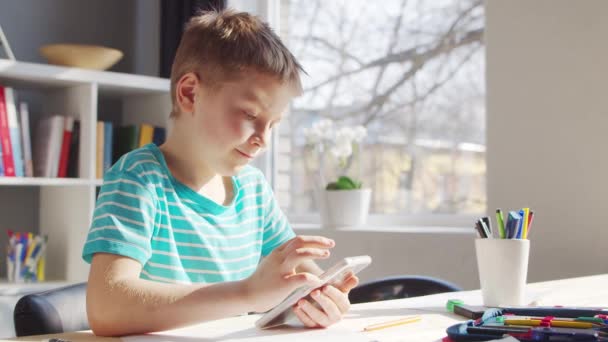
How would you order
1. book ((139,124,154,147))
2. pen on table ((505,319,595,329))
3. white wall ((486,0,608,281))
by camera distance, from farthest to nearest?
book ((139,124,154,147)) < white wall ((486,0,608,281)) < pen on table ((505,319,595,329))

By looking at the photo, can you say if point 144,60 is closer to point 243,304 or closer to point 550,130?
point 550,130

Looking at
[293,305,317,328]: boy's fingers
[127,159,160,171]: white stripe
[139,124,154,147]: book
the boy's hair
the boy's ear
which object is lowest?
[293,305,317,328]: boy's fingers

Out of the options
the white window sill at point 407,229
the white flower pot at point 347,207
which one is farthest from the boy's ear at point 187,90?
the white flower pot at point 347,207

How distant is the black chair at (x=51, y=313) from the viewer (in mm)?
1092

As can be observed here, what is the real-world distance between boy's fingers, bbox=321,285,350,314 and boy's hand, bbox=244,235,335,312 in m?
0.10

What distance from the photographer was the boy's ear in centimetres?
128

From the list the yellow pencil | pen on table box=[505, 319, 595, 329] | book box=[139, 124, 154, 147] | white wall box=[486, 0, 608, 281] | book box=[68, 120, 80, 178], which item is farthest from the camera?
book box=[139, 124, 154, 147]

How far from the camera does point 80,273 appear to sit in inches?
102

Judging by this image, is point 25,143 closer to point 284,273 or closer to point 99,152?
point 99,152

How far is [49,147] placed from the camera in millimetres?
2541

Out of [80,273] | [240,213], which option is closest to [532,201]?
[240,213]

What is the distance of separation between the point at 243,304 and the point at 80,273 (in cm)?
179

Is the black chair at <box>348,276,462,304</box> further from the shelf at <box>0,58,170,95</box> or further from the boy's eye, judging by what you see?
the shelf at <box>0,58,170,95</box>

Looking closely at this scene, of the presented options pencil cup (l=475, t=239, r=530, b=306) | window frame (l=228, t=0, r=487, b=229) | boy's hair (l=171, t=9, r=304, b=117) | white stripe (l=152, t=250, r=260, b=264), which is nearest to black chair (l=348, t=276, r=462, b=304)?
white stripe (l=152, t=250, r=260, b=264)
